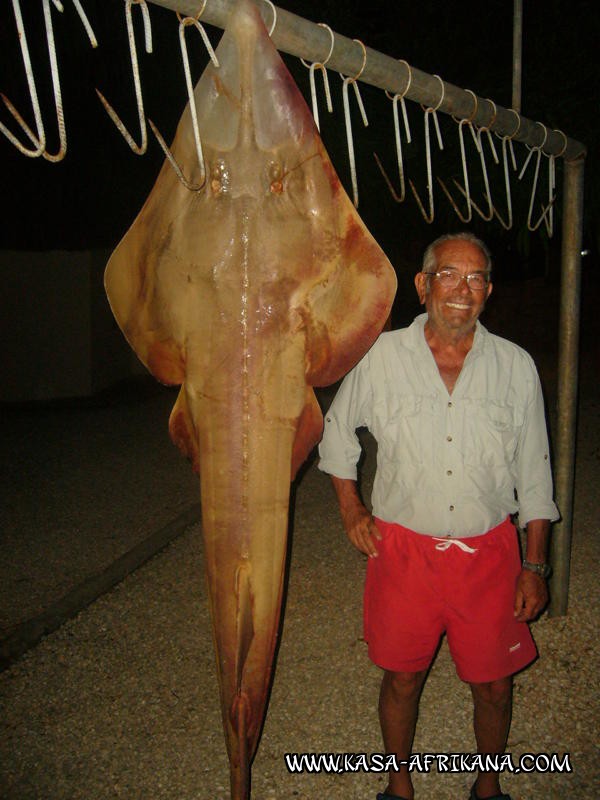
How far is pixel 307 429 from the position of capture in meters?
1.76

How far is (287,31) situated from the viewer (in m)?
1.74

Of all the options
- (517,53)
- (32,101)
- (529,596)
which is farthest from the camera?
(517,53)

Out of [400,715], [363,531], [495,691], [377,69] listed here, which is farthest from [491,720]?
[377,69]

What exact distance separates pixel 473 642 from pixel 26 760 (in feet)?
6.43

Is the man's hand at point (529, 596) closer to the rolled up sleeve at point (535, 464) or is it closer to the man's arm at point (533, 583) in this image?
the man's arm at point (533, 583)

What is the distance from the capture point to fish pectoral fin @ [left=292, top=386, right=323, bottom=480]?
174 cm

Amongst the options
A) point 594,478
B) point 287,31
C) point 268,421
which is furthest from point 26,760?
point 594,478

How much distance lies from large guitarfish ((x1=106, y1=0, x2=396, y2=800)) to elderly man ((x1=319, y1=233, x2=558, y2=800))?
0.63 m

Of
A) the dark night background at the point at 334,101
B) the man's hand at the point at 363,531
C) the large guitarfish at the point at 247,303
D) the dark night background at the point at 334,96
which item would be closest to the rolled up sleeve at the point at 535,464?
the man's hand at the point at 363,531

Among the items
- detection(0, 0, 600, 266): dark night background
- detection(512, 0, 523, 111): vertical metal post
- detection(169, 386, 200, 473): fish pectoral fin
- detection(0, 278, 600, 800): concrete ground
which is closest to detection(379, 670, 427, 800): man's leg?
detection(0, 278, 600, 800): concrete ground

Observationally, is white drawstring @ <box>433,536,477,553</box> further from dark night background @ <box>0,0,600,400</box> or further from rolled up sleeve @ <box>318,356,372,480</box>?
dark night background @ <box>0,0,600,400</box>

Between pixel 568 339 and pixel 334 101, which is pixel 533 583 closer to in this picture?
pixel 568 339

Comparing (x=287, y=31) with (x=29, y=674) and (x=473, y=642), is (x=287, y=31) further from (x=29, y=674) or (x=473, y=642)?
(x=29, y=674)

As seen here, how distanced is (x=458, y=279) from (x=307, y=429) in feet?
2.87
